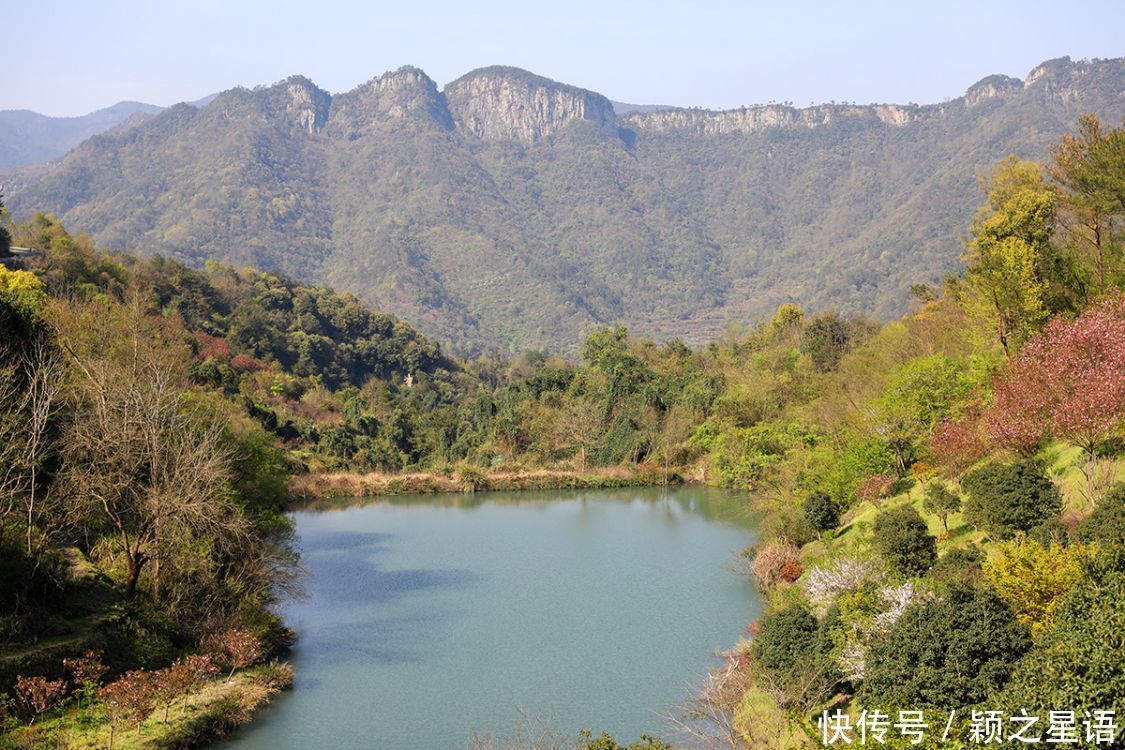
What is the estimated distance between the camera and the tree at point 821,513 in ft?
82.8

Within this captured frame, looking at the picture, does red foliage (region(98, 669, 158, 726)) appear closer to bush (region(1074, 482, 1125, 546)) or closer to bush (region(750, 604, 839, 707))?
bush (region(750, 604, 839, 707))

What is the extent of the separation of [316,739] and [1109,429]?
15068mm

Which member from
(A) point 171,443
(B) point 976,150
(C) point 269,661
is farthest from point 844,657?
(B) point 976,150

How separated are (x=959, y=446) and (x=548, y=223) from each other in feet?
554

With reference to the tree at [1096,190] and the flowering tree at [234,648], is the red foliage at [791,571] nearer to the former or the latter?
the tree at [1096,190]

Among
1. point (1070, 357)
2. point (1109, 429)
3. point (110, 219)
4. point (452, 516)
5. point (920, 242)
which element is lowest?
point (452, 516)

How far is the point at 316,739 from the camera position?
15.6 metres

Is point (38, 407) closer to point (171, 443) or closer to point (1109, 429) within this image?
point (171, 443)

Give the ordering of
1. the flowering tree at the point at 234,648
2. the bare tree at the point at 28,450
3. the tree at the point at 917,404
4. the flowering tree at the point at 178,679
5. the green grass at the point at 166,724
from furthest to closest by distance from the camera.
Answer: the tree at the point at 917,404
the flowering tree at the point at 234,648
the bare tree at the point at 28,450
the flowering tree at the point at 178,679
the green grass at the point at 166,724

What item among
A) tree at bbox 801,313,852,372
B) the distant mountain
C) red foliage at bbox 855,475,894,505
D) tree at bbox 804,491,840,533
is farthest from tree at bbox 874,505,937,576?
the distant mountain

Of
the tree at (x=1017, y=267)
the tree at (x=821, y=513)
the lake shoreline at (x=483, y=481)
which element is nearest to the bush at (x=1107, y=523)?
the tree at (x=821, y=513)

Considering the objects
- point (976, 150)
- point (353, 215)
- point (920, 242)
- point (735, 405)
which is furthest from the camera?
→ point (353, 215)

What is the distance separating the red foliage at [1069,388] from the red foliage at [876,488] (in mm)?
5170

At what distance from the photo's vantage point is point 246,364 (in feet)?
188
